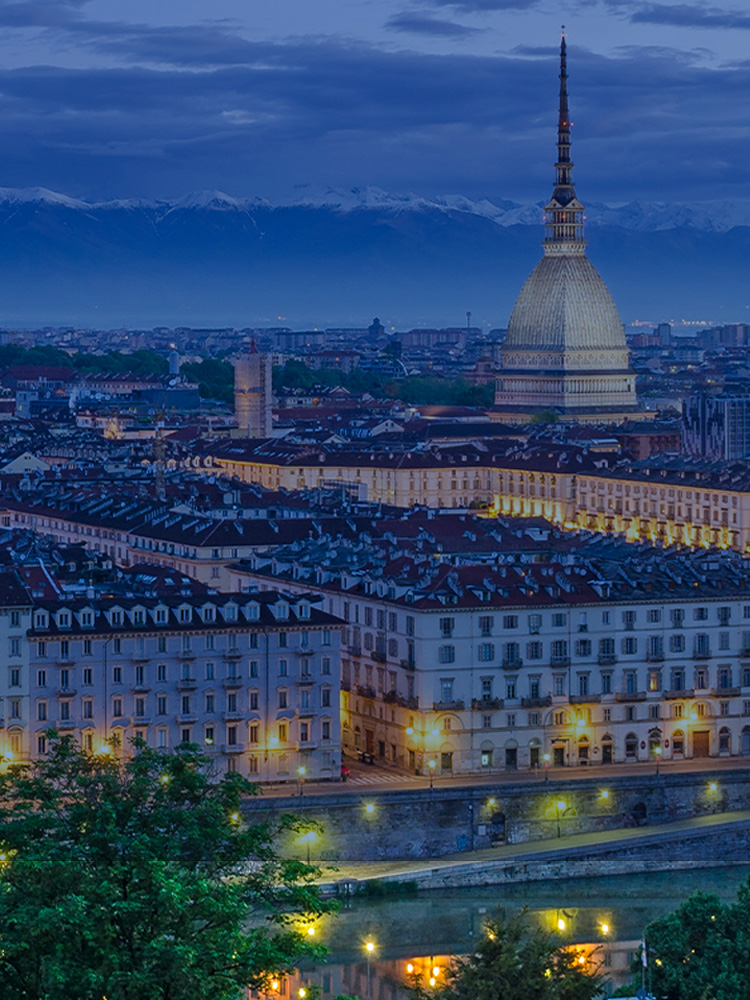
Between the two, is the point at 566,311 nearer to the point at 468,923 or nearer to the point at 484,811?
the point at 484,811

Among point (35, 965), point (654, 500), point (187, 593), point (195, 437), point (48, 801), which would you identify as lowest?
point (35, 965)

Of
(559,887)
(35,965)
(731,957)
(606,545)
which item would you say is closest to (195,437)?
(606,545)

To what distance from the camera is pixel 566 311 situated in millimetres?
165500

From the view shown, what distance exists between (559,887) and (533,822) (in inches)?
99.5

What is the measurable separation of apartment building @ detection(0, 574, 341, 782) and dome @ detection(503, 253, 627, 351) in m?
110

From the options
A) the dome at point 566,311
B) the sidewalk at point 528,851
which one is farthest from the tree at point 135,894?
the dome at point 566,311

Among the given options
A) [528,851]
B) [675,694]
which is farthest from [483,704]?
[528,851]

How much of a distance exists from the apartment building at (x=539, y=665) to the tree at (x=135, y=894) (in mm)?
23150

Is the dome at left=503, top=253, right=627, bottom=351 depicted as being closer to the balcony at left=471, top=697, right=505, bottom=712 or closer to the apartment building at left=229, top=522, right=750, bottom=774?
the apartment building at left=229, top=522, right=750, bottom=774

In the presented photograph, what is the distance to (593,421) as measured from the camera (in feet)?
516

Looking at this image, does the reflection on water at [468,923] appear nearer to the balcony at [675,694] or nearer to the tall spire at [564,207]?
the balcony at [675,694]

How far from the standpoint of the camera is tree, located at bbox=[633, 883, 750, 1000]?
127ft

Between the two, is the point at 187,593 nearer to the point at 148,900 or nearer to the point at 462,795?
the point at 462,795

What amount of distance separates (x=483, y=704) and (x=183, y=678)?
251 inches
